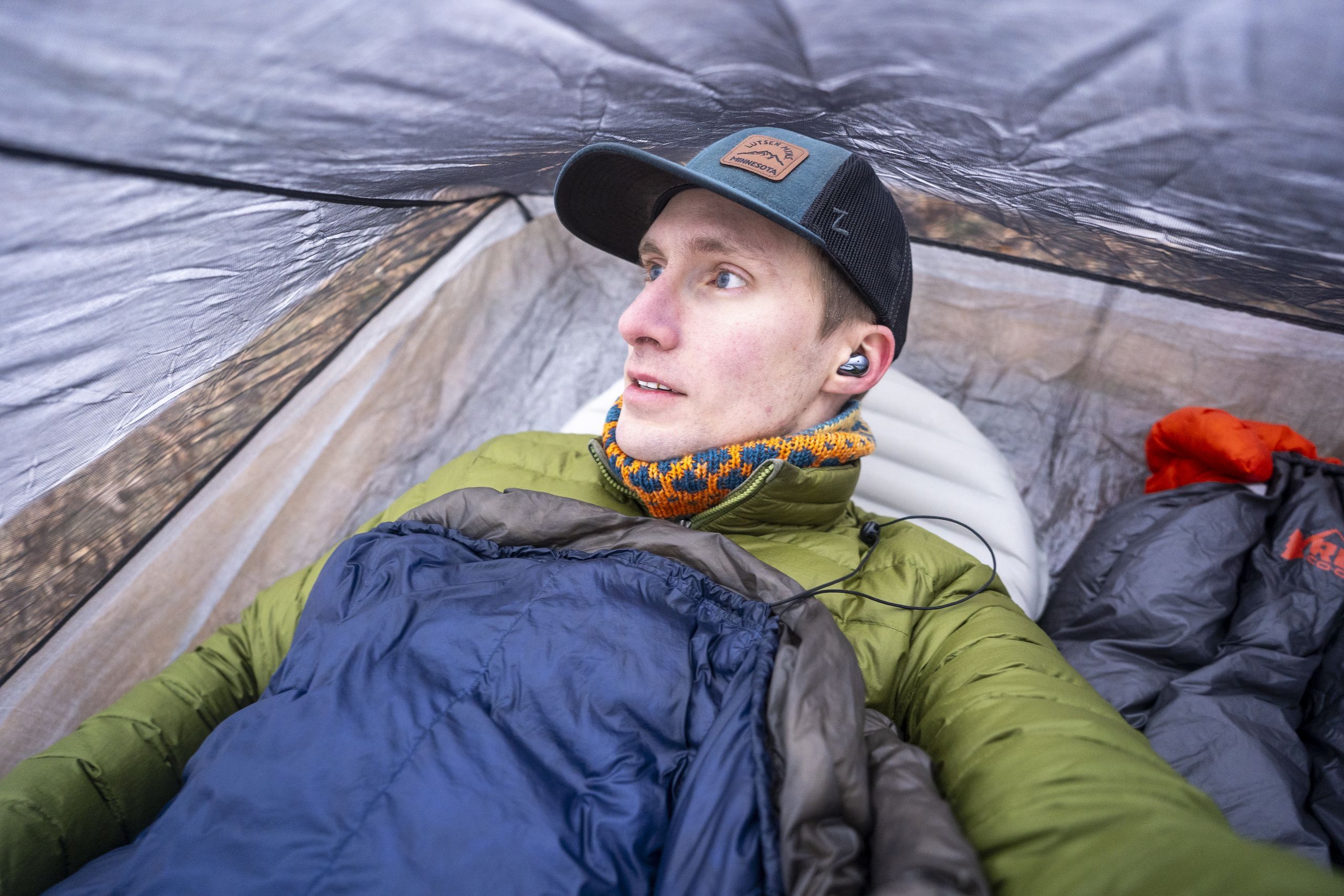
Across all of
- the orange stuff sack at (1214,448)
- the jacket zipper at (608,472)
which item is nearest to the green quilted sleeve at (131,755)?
the jacket zipper at (608,472)

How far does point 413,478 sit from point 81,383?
3.54 feet

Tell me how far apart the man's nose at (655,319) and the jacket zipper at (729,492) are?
222 millimetres

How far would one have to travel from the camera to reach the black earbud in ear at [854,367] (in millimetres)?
1244

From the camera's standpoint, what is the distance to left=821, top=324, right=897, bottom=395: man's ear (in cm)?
124

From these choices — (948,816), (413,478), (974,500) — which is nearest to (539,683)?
(948,816)

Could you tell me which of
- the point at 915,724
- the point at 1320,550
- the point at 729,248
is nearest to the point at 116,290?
the point at 729,248

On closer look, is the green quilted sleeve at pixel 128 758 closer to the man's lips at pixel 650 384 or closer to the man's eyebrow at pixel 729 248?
the man's lips at pixel 650 384

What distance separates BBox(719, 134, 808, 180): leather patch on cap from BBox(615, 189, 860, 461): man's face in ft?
A: 0.22

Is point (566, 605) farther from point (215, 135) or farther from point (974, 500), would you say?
point (974, 500)

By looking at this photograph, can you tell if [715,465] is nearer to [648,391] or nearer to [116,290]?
[648,391]

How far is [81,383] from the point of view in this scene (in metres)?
0.98

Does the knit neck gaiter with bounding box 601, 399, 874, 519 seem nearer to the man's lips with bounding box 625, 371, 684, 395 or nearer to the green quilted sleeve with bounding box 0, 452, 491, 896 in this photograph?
the man's lips with bounding box 625, 371, 684, 395

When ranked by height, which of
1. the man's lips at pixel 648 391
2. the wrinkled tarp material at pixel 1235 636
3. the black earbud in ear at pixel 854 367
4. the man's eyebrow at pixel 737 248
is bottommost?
the wrinkled tarp material at pixel 1235 636

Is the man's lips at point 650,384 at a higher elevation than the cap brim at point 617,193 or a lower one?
lower
